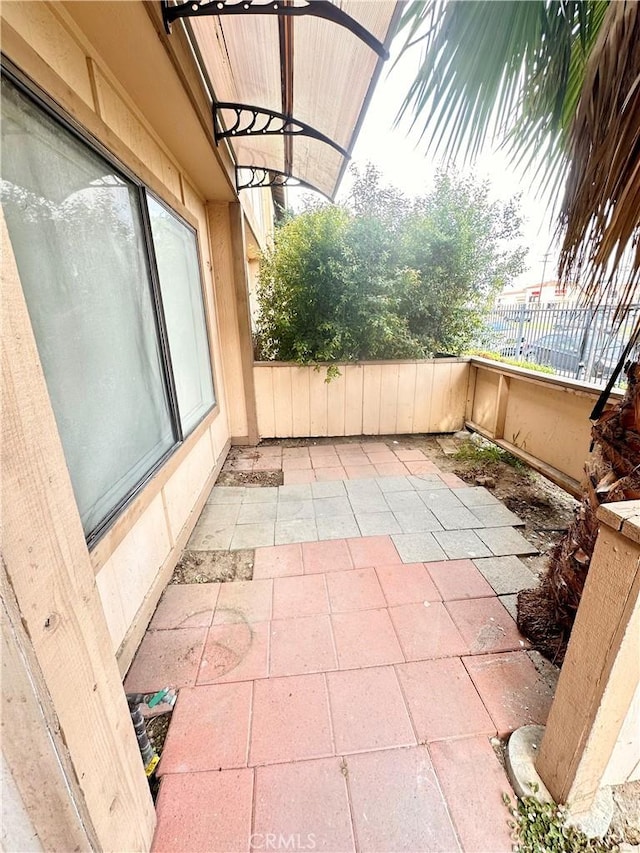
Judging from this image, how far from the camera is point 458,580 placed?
76.5 inches

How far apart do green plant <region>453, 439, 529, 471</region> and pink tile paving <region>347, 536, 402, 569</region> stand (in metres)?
1.73

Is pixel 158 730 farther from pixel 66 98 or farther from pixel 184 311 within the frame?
pixel 184 311

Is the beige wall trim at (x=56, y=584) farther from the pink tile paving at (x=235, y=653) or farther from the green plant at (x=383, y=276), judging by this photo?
the green plant at (x=383, y=276)

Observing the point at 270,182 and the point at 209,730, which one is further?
the point at 270,182

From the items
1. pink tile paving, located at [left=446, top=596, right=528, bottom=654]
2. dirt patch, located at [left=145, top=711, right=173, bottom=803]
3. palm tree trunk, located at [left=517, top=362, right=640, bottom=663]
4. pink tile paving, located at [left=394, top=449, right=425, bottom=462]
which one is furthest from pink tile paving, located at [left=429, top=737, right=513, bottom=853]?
pink tile paving, located at [left=394, top=449, right=425, bottom=462]

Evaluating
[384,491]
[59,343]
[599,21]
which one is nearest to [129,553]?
[59,343]

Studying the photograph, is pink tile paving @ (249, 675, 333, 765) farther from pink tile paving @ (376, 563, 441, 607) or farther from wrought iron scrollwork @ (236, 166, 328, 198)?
wrought iron scrollwork @ (236, 166, 328, 198)

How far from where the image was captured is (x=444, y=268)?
3.69 metres

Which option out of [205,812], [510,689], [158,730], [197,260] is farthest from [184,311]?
[510,689]

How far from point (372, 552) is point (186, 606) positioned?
1.09 meters

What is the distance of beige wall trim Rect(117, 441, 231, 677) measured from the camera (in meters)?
1.47

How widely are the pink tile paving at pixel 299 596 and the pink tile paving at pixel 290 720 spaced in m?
0.34

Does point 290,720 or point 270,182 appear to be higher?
point 270,182

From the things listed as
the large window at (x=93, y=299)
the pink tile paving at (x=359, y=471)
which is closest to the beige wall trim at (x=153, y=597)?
the large window at (x=93, y=299)
